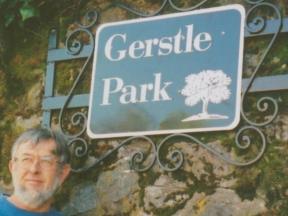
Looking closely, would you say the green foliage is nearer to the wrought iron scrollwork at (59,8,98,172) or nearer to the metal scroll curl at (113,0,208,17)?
the wrought iron scrollwork at (59,8,98,172)

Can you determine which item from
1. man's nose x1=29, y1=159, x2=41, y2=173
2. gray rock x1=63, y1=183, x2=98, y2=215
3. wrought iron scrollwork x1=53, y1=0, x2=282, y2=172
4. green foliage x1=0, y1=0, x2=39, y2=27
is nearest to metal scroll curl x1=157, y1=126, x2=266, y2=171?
wrought iron scrollwork x1=53, y1=0, x2=282, y2=172

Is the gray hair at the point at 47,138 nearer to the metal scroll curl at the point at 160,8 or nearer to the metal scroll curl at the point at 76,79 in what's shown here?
the metal scroll curl at the point at 76,79

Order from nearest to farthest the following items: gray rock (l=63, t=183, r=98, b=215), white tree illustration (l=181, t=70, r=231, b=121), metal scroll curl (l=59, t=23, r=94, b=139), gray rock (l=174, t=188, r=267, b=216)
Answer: gray rock (l=174, t=188, r=267, b=216), white tree illustration (l=181, t=70, r=231, b=121), gray rock (l=63, t=183, r=98, b=215), metal scroll curl (l=59, t=23, r=94, b=139)

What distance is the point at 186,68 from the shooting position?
1912mm

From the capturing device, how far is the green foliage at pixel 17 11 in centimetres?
217

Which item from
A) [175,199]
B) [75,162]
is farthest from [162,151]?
[75,162]

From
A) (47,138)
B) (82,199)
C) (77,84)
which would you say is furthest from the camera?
(77,84)

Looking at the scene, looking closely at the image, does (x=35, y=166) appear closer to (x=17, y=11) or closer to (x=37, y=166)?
(x=37, y=166)

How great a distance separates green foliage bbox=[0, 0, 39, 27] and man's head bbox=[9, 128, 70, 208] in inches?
19.6

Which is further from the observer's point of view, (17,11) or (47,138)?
(17,11)

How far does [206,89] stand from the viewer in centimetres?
186

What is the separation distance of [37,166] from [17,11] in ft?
2.18

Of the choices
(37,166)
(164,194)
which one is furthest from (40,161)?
(164,194)

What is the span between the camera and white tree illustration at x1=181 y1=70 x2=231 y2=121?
1835mm
